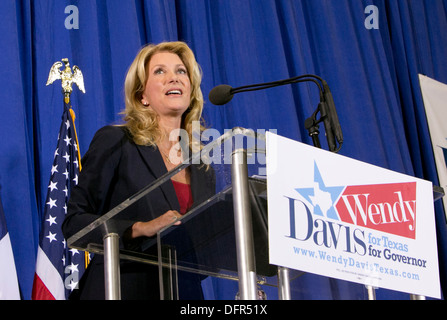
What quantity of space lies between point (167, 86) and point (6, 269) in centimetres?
101

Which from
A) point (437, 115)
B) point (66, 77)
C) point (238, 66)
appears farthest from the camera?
point (437, 115)

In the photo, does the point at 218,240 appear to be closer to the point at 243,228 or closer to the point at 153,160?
the point at 243,228

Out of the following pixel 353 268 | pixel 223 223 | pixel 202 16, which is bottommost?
pixel 353 268

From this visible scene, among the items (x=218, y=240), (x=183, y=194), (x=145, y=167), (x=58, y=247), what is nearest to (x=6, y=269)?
(x=58, y=247)

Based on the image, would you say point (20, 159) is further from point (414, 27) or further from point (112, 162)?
point (414, 27)

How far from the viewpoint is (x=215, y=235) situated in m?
1.48

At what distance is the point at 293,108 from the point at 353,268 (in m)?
2.85

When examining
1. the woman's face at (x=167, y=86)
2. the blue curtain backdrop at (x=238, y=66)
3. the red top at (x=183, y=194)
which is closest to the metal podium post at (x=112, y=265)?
the red top at (x=183, y=194)

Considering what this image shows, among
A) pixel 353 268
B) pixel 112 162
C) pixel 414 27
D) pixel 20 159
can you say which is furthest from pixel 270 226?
pixel 414 27

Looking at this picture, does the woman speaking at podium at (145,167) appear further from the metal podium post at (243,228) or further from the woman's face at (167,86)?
the metal podium post at (243,228)

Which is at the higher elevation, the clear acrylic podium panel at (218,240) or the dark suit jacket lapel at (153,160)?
the dark suit jacket lapel at (153,160)

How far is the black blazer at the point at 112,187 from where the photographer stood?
170 centimetres

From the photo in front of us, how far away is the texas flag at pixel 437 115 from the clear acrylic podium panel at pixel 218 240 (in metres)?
3.01

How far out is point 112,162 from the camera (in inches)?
77.2
